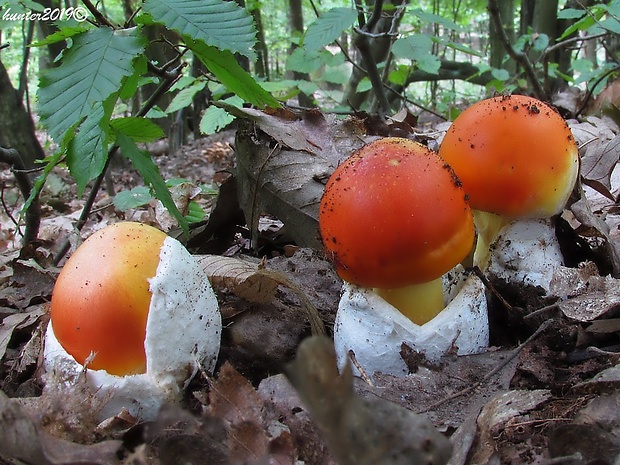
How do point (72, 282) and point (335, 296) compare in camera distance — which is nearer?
point (72, 282)

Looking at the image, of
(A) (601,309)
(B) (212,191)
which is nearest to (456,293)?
(A) (601,309)

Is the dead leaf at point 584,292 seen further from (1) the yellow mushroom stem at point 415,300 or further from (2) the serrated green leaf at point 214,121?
(2) the serrated green leaf at point 214,121

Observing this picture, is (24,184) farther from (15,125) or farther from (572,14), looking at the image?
(572,14)

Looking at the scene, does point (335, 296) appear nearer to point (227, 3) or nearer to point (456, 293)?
point (456, 293)

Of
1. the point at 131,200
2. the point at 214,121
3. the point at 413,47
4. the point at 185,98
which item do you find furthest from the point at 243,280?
the point at 413,47

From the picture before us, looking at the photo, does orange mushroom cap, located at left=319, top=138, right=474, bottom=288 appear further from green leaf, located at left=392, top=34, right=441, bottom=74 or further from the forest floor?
green leaf, located at left=392, top=34, right=441, bottom=74

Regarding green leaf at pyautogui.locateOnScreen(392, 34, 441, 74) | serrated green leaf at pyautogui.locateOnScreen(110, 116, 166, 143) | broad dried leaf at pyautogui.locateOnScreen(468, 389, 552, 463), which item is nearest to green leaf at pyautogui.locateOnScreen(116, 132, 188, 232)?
serrated green leaf at pyautogui.locateOnScreen(110, 116, 166, 143)
